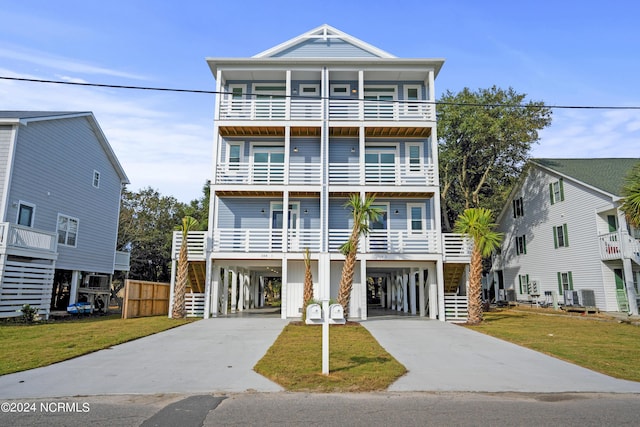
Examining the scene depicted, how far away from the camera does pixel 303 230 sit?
2006 cm

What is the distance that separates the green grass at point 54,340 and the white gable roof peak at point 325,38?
1403cm

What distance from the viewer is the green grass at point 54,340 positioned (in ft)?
30.6

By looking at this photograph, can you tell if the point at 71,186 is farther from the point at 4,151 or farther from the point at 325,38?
the point at 325,38

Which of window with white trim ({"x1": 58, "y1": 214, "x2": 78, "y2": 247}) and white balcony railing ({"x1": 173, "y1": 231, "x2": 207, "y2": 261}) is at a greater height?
window with white trim ({"x1": 58, "y1": 214, "x2": 78, "y2": 247})

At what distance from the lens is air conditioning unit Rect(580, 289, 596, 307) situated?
22562 millimetres

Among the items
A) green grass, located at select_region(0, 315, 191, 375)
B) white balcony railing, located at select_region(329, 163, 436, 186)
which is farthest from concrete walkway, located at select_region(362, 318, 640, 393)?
white balcony railing, located at select_region(329, 163, 436, 186)

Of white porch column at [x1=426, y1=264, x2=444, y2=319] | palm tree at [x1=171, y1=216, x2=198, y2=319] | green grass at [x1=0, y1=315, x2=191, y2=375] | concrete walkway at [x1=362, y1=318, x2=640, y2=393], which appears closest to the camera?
concrete walkway at [x1=362, y1=318, x2=640, y2=393]

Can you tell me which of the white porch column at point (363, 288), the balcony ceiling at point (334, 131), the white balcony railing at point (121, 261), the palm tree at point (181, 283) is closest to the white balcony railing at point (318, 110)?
the balcony ceiling at point (334, 131)

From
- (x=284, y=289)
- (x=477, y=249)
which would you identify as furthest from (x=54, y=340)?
(x=477, y=249)

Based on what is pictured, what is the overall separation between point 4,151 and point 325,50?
15805mm

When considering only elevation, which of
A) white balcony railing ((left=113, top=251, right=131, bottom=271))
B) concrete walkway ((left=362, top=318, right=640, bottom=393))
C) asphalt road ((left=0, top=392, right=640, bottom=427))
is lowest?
asphalt road ((left=0, top=392, right=640, bottom=427))

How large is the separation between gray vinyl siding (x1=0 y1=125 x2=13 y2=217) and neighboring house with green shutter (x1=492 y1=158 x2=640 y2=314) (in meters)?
28.1

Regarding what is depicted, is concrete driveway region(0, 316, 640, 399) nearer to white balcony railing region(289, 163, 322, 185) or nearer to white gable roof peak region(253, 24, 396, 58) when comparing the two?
white balcony railing region(289, 163, 322, 185)

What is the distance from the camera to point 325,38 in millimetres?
23094
